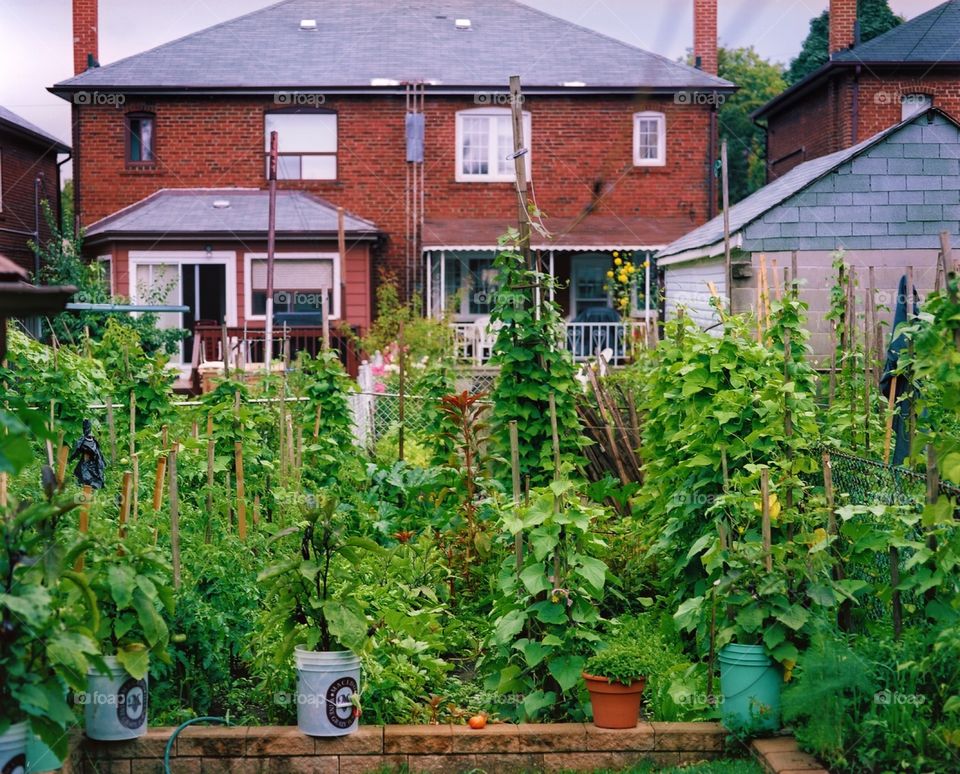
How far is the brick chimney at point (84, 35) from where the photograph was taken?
25781 millimetres

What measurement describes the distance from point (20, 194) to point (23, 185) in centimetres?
24

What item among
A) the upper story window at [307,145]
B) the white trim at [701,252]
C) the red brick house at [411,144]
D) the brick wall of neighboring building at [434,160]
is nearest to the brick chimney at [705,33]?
the red brick house at [411,144]

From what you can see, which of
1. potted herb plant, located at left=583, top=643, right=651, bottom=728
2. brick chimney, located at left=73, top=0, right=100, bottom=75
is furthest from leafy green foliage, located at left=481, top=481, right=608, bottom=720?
brick chimney, located at left=73, top=0, right=100, bottom=75

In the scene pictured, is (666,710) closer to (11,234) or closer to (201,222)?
(201,222)

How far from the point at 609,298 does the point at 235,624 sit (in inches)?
794

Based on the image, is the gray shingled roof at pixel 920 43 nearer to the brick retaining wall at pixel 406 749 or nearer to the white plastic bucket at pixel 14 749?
the brick retaining wall at pixel 406 749

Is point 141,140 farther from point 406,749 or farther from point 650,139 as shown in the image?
point 406,749

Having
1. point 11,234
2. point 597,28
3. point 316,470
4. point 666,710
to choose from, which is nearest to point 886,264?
point 316,470

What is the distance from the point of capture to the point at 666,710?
5555 millimetres

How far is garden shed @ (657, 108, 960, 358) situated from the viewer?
13.6 m

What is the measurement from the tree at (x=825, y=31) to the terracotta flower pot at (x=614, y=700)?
3330cm

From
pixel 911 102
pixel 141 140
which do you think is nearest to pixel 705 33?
pixel 911 102

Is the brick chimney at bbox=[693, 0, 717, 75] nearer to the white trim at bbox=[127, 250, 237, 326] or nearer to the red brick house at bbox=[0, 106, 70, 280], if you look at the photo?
the white trim at bbox=[127, 250, 237, 326]

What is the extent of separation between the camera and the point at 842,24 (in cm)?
2511
